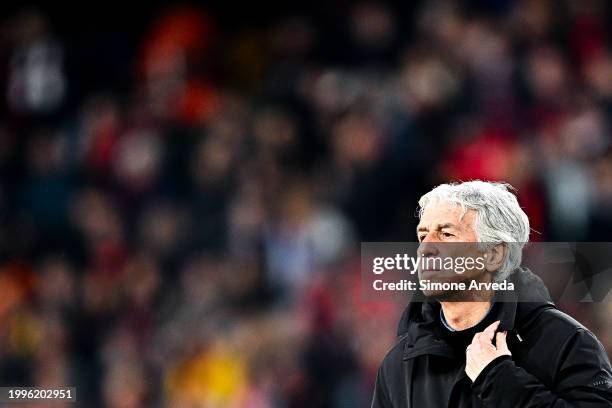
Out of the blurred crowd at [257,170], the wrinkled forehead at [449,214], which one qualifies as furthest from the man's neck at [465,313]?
the blurred crowd at [257,170]

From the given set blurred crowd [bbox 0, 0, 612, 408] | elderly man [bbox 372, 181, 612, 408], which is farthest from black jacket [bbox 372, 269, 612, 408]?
blurred crowd [bbox 0, 0, 612, 408]

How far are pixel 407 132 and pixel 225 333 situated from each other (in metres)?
0.69

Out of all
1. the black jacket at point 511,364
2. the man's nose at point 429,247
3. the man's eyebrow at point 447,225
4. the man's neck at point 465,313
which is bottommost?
the black jacket at point 511,364

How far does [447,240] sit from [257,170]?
1.30 m

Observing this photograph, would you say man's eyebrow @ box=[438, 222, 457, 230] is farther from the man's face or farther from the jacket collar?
the jacket collar

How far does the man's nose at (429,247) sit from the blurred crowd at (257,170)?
643 mm

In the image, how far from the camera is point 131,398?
2330mm

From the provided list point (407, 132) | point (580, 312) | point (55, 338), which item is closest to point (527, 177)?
point (407, 132)

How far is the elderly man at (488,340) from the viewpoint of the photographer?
118 centimetres

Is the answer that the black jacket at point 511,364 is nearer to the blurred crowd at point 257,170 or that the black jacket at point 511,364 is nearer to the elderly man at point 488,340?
the elderly man at point 488,340

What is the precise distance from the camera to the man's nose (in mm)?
1348

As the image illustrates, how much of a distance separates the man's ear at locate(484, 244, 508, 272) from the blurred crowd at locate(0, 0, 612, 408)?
2.26 feet

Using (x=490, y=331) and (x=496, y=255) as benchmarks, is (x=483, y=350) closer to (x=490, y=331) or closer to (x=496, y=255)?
(x=490, y=331)

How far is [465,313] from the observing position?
1.29m
